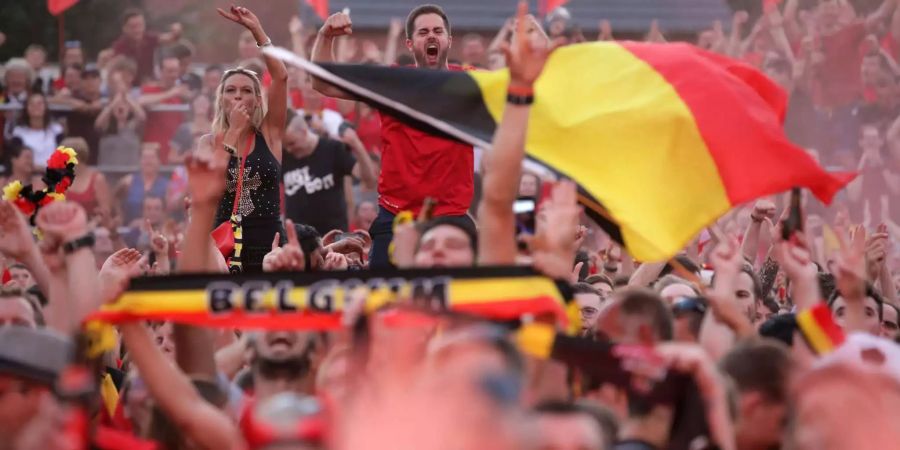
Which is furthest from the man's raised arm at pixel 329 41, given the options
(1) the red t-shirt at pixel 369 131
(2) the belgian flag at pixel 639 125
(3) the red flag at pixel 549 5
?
(3) the red flag at pixel 549 5

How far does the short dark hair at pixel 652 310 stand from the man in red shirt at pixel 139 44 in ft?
37.4

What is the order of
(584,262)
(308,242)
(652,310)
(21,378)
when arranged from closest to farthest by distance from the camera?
(21,378) → (652,310) → (308,242) → (584,262)

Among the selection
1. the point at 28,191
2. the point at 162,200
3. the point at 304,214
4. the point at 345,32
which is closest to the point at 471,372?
the point at 345,32

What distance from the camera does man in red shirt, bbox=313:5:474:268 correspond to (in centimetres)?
790

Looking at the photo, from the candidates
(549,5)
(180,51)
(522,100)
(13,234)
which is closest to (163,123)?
(180,51)

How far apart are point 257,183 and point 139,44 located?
8.26 m

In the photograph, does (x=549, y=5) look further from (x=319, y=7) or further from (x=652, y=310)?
(x=652, y=310)

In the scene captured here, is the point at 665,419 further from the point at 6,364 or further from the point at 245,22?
the point at 245,22

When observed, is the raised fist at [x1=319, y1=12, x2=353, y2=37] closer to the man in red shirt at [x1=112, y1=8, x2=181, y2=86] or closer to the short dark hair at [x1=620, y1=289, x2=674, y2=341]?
the short dark hair at [x1=620, y1=289, x2=674, y2=341]

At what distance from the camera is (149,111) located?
1553 centimetres

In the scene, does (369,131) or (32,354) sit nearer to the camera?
(32,354)

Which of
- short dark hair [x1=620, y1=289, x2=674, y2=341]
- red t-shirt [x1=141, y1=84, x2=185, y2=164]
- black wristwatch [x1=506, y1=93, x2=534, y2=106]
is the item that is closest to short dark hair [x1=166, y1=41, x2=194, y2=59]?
red t-shirt [x1=141, y1=84, x2=185, y2=164]

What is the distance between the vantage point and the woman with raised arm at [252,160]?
8.28 metres

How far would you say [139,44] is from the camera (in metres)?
16.1
